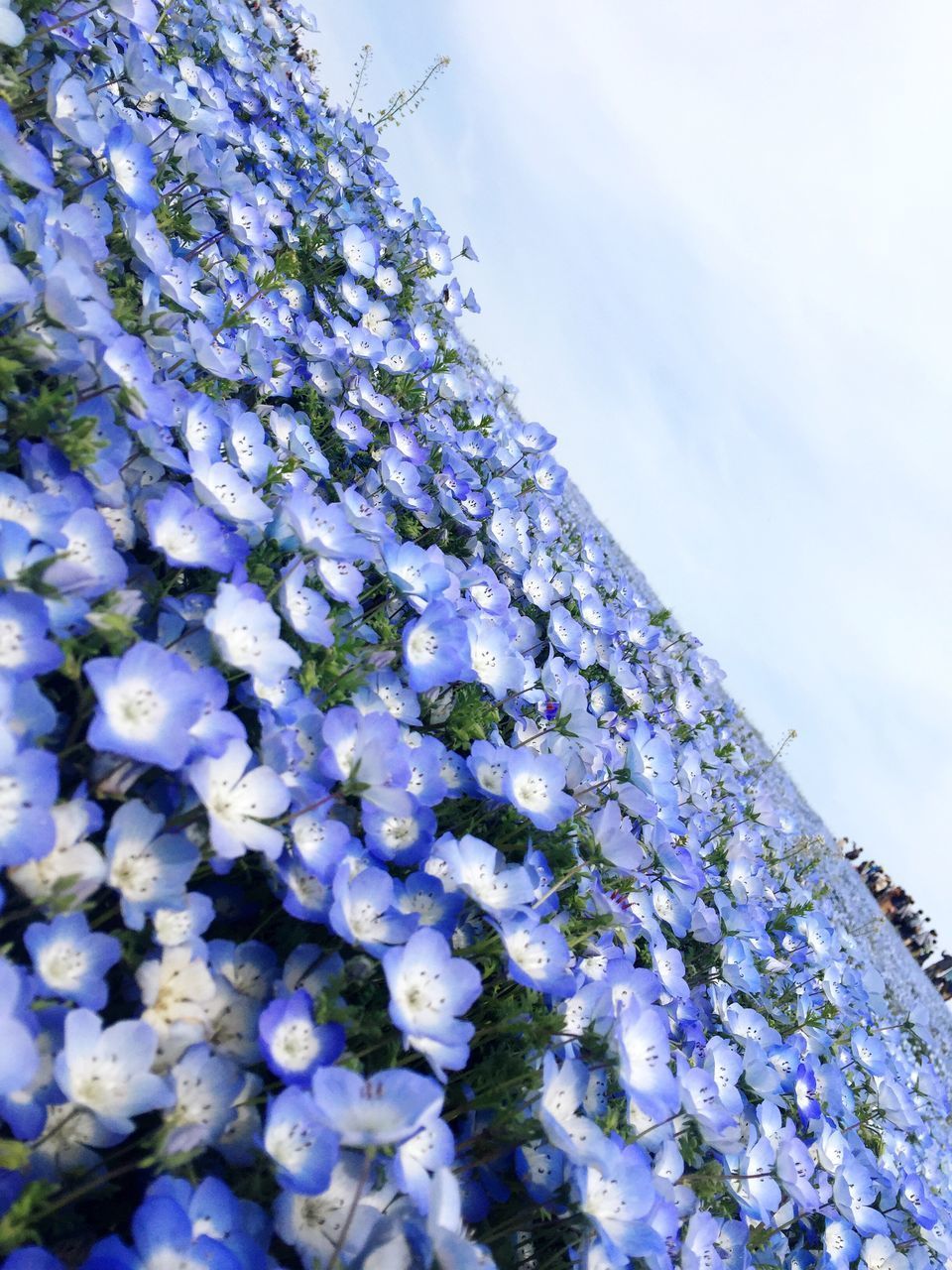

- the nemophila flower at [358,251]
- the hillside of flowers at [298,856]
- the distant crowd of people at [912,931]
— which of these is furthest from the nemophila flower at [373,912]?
the distant crowd of people at [912,931]

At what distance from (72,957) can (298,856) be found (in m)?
0.30

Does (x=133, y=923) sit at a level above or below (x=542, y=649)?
below

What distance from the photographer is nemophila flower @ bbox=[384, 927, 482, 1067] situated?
1073 millimetres

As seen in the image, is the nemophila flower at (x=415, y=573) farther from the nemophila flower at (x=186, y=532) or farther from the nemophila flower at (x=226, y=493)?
the nemophila flower at (x=186, y=532)

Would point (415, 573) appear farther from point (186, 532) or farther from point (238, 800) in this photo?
point (238, 800)

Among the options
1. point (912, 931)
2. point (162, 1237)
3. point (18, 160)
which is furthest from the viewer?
point (912, 931)

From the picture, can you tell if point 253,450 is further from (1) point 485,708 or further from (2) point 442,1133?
(2) point 442,1133

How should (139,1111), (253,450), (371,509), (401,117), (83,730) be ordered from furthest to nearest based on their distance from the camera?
(401,117)
(371,509)
(253,450)
(83,730)
(139,1111)

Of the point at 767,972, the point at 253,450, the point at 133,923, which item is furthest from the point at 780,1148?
the point at 253,450

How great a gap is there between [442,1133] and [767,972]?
1752mm

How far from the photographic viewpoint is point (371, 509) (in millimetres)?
2244

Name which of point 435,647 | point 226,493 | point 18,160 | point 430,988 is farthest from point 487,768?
point 18,160

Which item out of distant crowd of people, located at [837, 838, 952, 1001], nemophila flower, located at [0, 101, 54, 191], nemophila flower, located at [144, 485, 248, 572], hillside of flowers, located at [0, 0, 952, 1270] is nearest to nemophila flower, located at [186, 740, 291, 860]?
hillside of flowers, located at [0, 0, 952, 1270]

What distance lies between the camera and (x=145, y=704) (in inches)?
39.6
